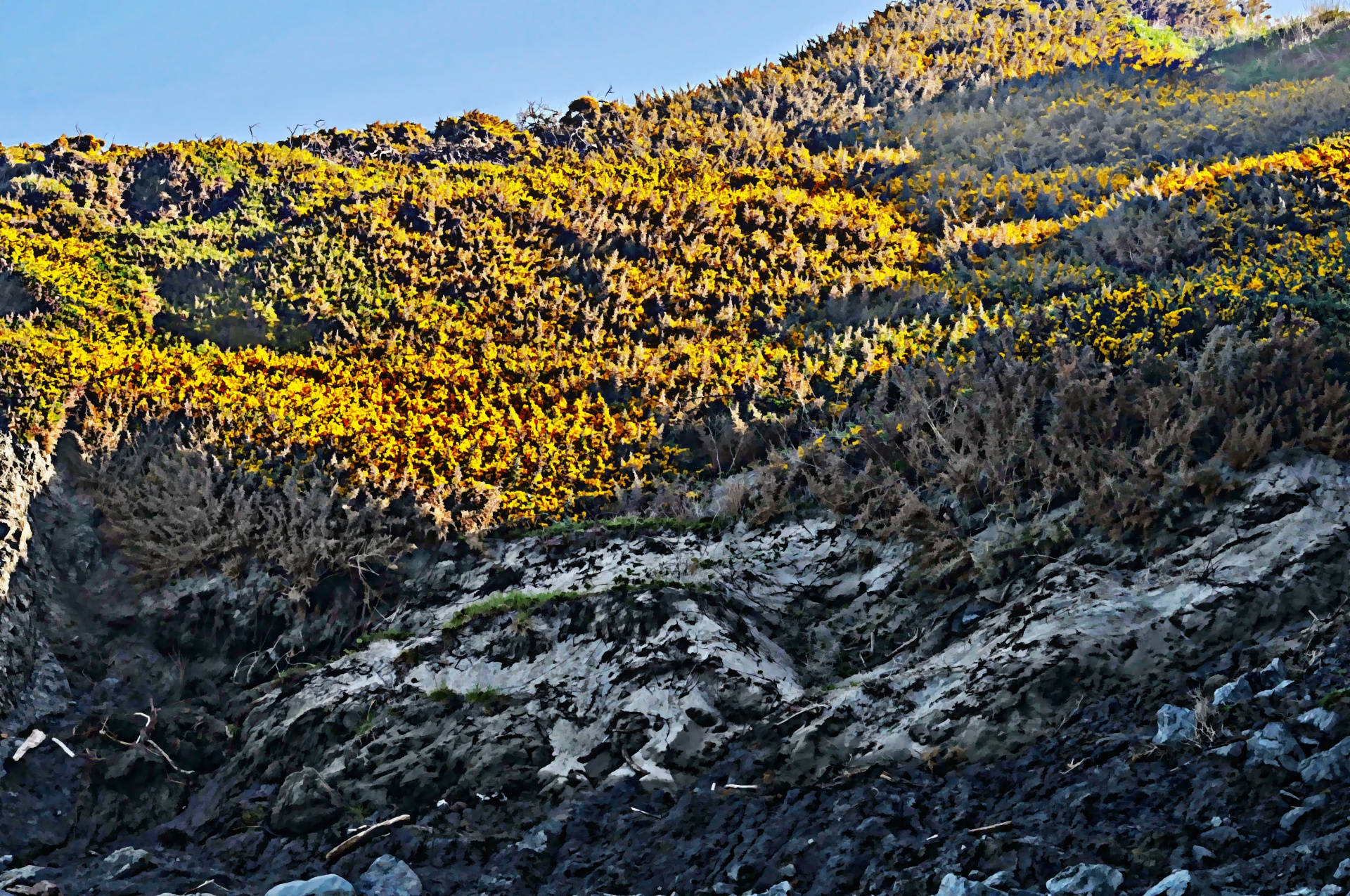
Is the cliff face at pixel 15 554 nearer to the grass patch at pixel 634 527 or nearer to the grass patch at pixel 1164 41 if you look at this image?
the grass patch at pixel 634 527

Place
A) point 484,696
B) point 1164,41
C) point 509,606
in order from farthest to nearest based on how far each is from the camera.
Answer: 1. point 1164,41
2. point 509,606
3. point 484,696

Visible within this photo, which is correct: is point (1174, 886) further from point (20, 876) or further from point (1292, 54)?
point (1292, 54)

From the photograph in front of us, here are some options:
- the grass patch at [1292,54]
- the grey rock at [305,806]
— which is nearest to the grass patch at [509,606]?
the grey rock at [305,806]

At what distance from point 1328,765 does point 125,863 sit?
241 inches

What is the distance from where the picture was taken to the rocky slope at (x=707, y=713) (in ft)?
13.0

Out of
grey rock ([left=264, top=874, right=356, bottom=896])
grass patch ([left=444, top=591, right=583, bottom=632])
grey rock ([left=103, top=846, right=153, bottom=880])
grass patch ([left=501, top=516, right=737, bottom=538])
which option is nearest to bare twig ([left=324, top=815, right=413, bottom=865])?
grey rock ([left=264, top=874, right=356, bottom=896])

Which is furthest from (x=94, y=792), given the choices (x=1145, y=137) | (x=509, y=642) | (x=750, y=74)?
(x=750, y=74)

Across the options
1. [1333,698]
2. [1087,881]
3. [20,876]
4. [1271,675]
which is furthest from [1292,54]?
[20,876]

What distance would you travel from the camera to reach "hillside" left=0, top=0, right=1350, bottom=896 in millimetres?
4652

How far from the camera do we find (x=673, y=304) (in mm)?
13133

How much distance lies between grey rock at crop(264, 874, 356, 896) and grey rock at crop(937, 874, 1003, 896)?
293 cm

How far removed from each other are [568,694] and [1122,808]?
3715 mm

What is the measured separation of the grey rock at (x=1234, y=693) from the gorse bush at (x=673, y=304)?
197 cm

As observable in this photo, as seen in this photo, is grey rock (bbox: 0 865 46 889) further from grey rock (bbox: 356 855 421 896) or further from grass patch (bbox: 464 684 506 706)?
grass patch (bbox: 464 684 506 706)
